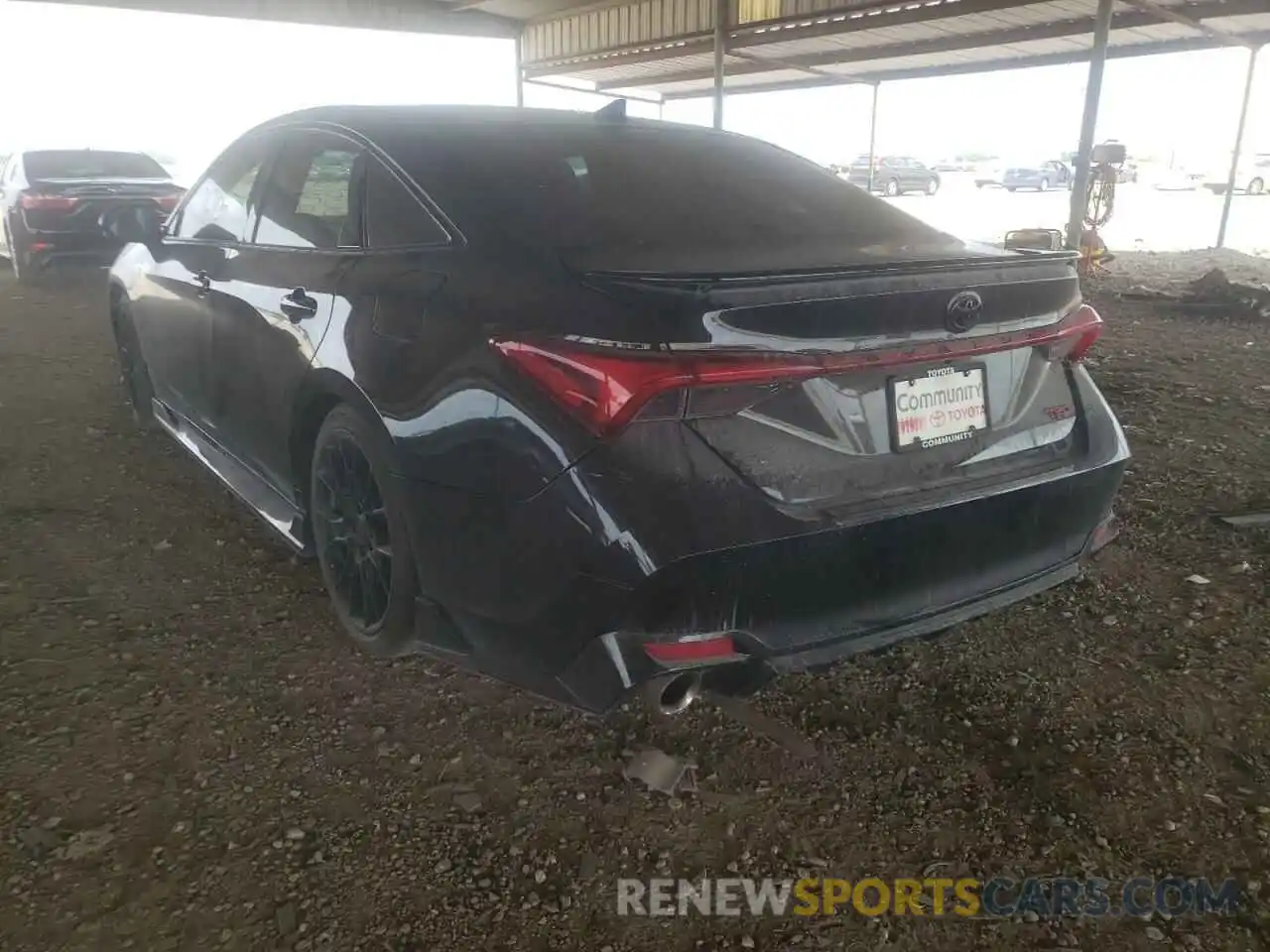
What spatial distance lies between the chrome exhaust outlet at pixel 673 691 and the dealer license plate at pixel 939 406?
63 centimetres

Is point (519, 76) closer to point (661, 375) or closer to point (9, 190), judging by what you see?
point (9, 190)

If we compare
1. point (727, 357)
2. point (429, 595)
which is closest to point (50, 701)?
point (429, 595)

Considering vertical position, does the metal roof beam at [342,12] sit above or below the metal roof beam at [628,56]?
above

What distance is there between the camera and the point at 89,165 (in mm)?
9188

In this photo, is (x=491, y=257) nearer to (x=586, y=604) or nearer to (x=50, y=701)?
(x=586, y=604)

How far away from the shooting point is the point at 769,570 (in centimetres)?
168

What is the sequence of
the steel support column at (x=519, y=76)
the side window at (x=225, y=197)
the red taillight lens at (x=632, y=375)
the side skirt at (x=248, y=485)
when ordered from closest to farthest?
1. the red taillight lens at (x=632, y=375)
2. the side skirt at (x=248, y=485)
3. the side window at (x=225, y=197)
4. the steel support column at (x=519, y=76)

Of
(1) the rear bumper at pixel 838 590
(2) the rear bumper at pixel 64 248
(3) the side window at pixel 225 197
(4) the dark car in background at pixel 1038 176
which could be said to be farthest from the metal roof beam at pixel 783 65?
(4) the dark car in background at pixel 1038 176

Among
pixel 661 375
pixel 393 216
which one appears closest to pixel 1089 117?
pixel 393 216

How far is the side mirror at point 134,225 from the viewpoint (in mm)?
3604

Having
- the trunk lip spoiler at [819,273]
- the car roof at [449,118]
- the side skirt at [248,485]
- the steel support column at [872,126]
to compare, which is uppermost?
the steel support column at [872,126]

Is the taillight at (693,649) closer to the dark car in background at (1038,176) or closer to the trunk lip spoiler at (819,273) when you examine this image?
the trunk lip spoiler at (819,273)

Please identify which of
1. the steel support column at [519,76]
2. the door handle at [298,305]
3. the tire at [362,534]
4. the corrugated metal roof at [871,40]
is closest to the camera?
the tire at [362,534]

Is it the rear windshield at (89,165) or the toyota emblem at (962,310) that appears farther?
the rear windshield at (89,165)
